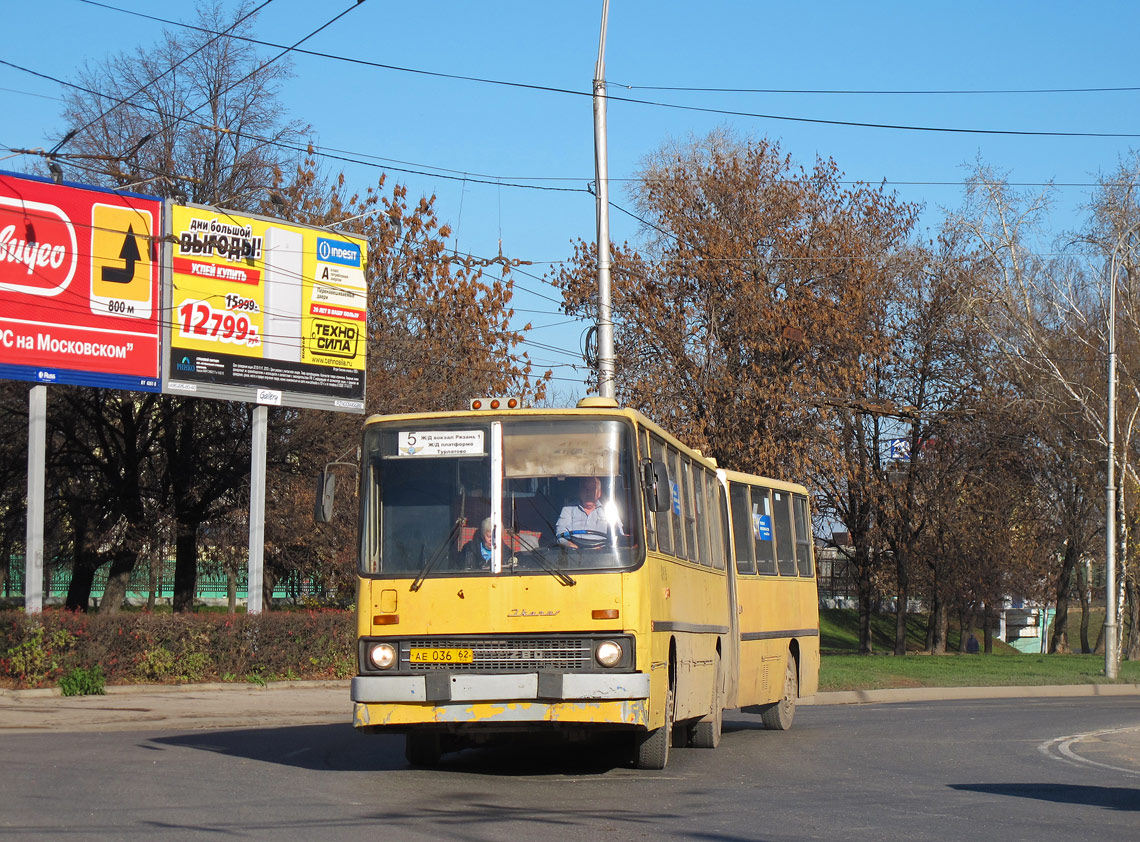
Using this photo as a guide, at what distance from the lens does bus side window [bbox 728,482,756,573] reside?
53.2 feet

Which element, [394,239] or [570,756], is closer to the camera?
[570,756]

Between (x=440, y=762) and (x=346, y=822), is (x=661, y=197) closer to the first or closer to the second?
(x=440, y=762)

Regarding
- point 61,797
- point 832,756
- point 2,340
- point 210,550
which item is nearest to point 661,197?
point 210,550

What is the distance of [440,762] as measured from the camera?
41.9 ft

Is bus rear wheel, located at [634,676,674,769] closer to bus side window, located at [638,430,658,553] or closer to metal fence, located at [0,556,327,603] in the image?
bus side window, located at [638,430,658,553]

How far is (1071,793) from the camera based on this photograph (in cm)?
1080

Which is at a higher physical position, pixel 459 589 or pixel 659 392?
pixel 659 392

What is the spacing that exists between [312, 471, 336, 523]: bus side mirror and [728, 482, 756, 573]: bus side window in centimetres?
574

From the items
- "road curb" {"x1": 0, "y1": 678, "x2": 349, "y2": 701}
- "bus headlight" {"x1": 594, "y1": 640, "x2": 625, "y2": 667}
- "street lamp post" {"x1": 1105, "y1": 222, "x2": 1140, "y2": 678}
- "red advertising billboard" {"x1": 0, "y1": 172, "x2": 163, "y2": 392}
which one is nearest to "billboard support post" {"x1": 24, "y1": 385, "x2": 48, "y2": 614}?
"red advertising billboard" {"x1": 0, "y1": 172, "x2": 163, "y2": 392}

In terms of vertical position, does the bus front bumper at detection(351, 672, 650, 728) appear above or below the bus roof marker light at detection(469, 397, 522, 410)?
below

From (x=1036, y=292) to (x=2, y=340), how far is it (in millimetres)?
29137

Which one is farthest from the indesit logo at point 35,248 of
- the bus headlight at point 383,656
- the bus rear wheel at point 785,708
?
the bus headlight at point 383,656

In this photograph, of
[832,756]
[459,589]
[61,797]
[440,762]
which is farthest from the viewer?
[832,756]

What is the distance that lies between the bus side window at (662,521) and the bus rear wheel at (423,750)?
8.28ft
